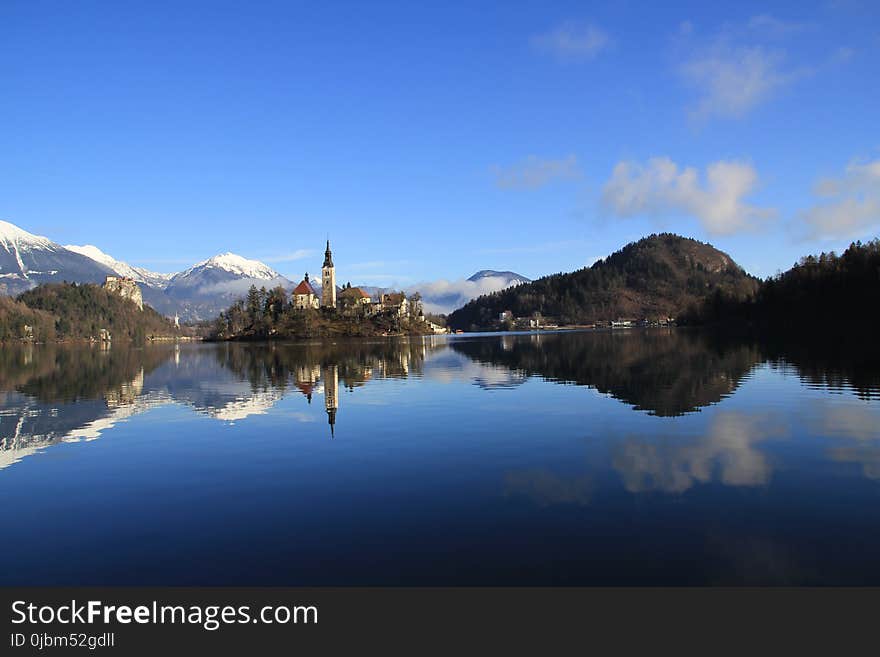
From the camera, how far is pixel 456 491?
1897 cm

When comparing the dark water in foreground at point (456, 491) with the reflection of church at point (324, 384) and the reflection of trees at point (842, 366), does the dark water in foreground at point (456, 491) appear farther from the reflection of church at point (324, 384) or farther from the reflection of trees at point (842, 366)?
the reflection of trees at point (842, 366)

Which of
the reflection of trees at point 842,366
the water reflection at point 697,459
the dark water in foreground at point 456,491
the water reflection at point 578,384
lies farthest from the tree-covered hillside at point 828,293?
the water reflection at point 697,459

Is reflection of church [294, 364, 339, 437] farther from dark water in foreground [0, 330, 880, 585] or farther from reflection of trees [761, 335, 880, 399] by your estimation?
reflection of trees [761, 335, 880, 399]

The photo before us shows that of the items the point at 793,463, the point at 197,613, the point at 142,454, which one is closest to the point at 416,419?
the point at 142,454

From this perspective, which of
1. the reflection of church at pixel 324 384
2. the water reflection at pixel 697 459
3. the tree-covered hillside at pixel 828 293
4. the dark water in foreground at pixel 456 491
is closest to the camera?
the dark water in foreground at pixel 456 491

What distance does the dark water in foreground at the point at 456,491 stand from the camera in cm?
1304

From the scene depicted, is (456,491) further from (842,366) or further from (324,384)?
(842,366)

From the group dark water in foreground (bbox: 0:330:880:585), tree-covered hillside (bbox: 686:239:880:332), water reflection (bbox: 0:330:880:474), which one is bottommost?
dark water in foreground (bbox: 0:330:880:585)

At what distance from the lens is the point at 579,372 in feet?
205

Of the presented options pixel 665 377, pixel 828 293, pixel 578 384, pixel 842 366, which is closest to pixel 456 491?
pixel 578 384

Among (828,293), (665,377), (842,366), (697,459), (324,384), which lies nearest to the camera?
(697,459)

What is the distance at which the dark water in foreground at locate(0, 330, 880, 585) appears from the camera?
1304 cm

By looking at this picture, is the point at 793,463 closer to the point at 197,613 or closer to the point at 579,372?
the point at 197,613

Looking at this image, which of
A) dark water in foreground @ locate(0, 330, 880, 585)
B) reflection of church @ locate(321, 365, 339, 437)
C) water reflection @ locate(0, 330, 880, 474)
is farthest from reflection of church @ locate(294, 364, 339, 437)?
dark water in foreground @ locate(0, 330, 880, 585)
